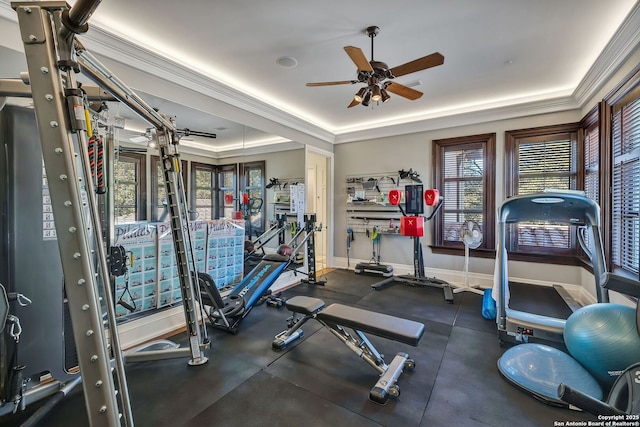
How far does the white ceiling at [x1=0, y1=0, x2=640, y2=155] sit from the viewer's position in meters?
2.46

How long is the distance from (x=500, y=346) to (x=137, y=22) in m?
4.72

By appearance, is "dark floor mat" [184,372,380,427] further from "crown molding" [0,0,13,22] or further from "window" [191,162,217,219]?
"crown molding" [0,0,13,22]

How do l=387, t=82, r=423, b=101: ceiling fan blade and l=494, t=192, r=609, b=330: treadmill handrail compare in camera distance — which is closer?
l=494, t=192, r=609, b=330: treadmill handrail

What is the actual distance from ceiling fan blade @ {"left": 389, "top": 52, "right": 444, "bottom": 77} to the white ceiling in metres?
0.43

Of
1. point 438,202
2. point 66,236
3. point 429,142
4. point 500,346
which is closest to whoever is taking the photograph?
point 66,236

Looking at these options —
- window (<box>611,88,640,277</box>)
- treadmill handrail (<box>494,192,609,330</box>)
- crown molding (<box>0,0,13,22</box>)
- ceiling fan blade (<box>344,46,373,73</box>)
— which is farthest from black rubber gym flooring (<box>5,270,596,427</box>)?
crown molding (<box>0,0,13,22</box>)

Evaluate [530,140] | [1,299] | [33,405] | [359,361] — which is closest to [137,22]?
[1,299]

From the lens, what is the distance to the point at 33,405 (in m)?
2.02

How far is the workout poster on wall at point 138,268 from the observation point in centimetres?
296

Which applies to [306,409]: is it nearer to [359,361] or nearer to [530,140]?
[359,361]

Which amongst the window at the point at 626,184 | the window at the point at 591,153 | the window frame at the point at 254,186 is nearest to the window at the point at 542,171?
the window at the point at 591,153

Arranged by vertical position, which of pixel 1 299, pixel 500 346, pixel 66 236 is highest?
pixel 66 236

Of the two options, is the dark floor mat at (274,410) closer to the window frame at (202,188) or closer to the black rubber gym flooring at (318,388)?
the black rubber gym flooring at (318,388)

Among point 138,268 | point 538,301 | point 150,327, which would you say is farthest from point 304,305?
point 538,301
